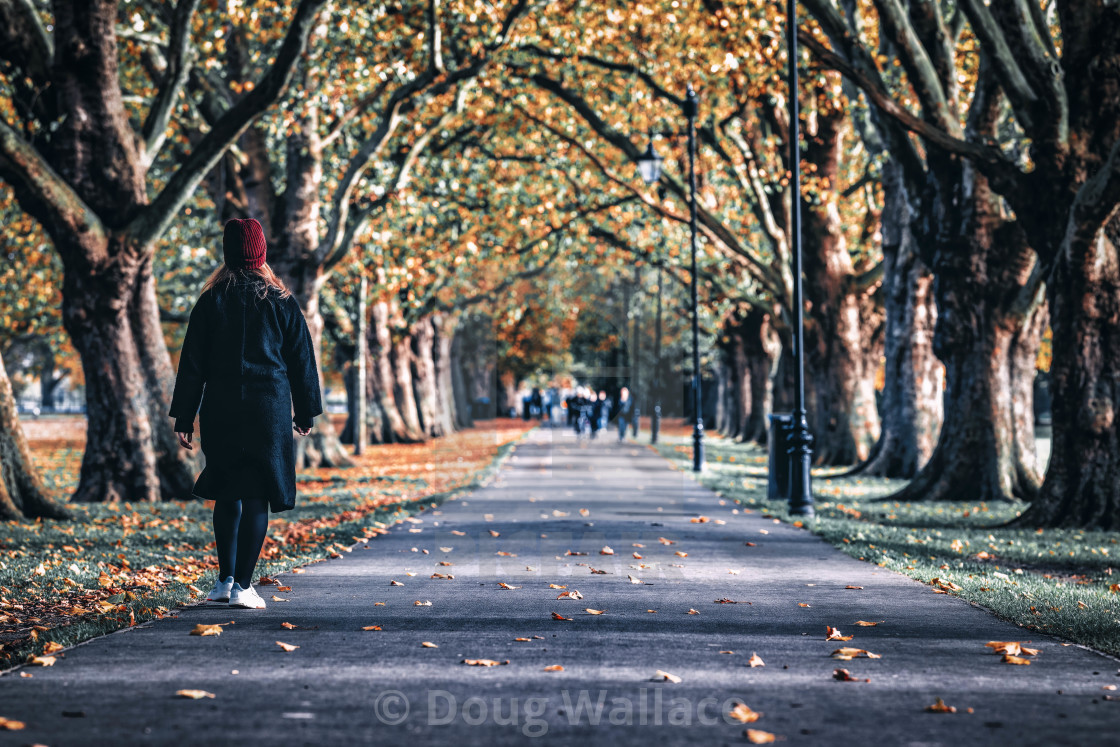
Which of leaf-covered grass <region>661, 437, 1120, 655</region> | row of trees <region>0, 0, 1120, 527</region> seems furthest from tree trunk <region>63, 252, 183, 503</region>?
leaf-covered grass <region>661, 437, 1120, 655</region>

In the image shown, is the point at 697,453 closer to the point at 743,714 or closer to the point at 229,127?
the point at 229,127

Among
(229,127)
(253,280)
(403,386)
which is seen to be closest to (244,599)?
(253,280)

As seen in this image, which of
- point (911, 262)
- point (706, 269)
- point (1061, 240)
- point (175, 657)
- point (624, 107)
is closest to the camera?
point (175, 657)

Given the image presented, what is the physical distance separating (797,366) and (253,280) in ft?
27.8

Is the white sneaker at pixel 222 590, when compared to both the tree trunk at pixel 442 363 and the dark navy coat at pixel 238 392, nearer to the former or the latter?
the dark navy coat at pixel 238 392

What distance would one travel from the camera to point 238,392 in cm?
638

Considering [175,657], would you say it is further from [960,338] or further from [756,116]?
[756,116]

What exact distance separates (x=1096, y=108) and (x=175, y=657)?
34.3 feet

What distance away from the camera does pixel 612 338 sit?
72.2m

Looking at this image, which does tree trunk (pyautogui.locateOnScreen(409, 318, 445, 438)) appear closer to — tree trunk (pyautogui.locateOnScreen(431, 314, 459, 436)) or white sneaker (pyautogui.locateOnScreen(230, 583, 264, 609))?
tree trunk (pyautogui.locateOnScreen(431, 314, 459, 436))

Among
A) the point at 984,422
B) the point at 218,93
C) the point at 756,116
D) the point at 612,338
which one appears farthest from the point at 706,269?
the point at 612,338

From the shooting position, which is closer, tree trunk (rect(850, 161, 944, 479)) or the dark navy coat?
the dark navy coat

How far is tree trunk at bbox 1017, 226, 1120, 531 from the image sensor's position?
1162cm

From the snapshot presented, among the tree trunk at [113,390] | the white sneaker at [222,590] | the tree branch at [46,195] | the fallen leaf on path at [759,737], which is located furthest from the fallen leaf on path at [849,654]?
the tree trunk at [113,390]
